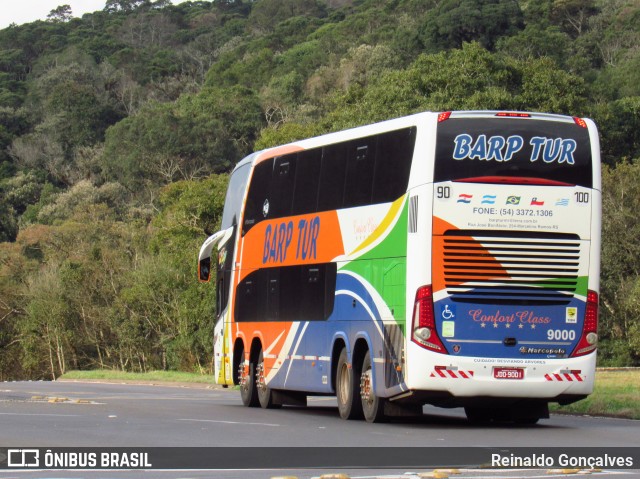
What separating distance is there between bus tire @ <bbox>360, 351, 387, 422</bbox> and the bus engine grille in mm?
2211

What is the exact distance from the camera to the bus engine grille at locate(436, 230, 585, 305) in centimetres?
1842

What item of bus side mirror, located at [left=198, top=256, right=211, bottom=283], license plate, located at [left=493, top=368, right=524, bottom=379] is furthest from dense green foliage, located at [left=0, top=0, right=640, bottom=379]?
license plate, located at [left=493, top=368, right=524, bottom=379]

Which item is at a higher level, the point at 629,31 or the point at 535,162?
the point at 629,31

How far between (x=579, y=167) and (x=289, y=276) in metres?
6.05

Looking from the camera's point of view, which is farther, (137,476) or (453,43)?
(453,43)

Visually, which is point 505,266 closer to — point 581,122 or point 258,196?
point 581,122

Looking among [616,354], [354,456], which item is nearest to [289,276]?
[354,456]

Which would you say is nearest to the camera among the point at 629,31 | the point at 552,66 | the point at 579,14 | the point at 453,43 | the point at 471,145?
the point at 471,145

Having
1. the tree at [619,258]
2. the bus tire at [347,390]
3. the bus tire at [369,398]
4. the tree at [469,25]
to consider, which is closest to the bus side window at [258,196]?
Answer: the bus tire at [347,390]

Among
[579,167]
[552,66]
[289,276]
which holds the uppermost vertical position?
[552,66]

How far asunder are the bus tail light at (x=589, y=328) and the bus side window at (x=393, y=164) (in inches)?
119

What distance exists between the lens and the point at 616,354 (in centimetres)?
5000

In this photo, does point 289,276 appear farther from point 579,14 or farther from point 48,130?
point 579,14

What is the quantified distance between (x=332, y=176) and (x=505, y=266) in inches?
157
